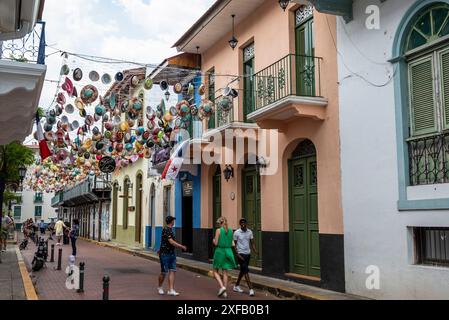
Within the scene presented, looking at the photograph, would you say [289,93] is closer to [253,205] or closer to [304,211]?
[304,211]

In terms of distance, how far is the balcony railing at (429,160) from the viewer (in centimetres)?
859

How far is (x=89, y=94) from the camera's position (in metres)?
12.0

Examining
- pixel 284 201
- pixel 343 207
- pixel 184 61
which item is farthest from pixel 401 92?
pixel 184 61

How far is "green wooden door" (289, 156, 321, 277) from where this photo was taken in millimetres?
12164

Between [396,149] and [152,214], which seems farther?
[152,214]

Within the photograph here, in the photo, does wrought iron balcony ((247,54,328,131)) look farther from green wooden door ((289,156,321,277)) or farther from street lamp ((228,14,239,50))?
street lamp ((228,14,239,50))

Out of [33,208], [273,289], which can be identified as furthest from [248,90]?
[33,208]

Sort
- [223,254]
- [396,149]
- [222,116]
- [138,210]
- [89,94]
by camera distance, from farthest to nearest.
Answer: [138,210] < [222,116] < [89,94] < [223,254] < [396,149]

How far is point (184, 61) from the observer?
19578mm

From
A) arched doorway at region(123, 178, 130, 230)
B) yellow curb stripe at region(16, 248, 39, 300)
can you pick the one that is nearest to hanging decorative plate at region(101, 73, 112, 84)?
yellow curb stripe at region(16, 248, 39, 300)

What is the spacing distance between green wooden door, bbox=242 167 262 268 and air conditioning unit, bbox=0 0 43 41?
7860 mm

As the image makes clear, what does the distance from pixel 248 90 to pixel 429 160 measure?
24.3ft

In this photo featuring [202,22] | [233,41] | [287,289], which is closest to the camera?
[287,289]

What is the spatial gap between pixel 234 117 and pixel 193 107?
2265 millimetres
